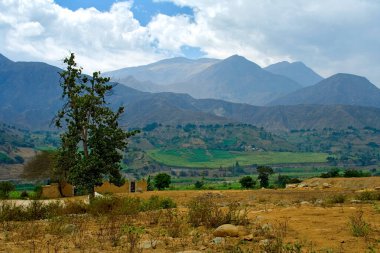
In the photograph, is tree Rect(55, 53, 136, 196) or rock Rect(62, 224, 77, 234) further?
tree Rect(55, 53, 136, 196)

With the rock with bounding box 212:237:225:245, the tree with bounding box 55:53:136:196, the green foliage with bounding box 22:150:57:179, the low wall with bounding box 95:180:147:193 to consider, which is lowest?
the low wall with bounding box 95:180:147:193

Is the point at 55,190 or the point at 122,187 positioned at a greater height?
the point at 55,190

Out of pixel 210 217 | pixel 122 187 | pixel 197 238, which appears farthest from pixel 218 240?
pixel 122 187

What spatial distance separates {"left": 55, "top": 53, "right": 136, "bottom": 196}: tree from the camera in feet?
91.1

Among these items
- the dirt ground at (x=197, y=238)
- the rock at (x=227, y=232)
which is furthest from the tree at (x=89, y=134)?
the rock at (x=227, y=232)

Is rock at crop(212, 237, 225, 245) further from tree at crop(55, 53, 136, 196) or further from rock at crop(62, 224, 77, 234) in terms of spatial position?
tree at crop(55, 53, 136, 196)

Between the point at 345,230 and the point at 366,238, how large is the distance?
1.38 meters

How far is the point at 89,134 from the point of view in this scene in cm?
2825

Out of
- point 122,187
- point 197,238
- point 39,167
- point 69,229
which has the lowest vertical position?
point 122,187

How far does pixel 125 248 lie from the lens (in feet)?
33.1

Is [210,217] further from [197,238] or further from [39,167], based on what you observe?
[39,167]

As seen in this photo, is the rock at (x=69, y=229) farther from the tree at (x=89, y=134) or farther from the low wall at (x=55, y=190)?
the low wall at (x=55, y=190)

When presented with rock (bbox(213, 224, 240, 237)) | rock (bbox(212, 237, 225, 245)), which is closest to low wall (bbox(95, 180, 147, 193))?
rock (bbox(213, 224, 240, 237))

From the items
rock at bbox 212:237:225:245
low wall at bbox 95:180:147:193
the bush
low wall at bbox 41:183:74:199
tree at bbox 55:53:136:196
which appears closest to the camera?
rock at bbox 212:237:225:245
